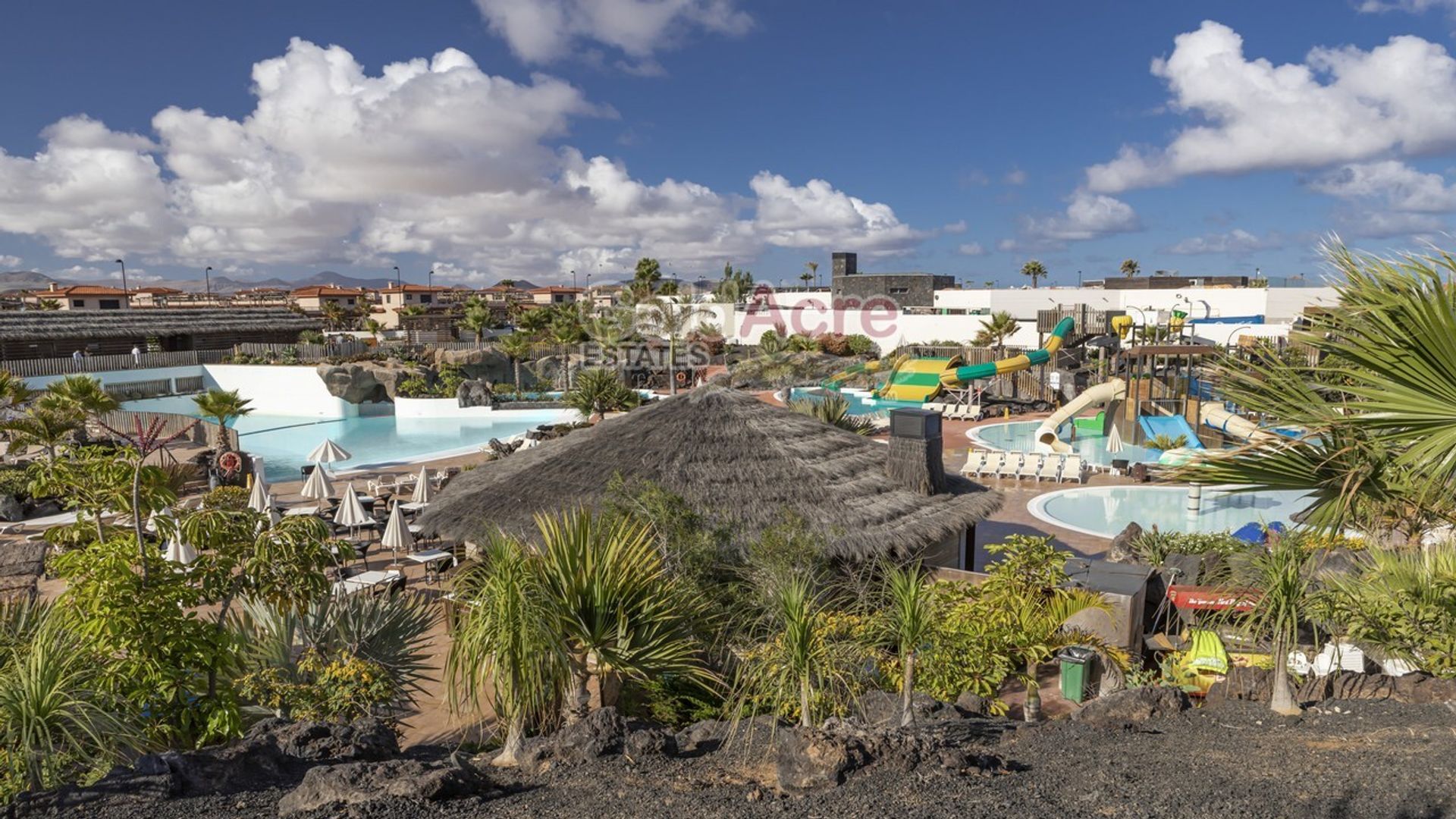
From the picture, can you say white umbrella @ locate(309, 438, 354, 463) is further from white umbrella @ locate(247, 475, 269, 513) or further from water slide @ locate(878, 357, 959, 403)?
water slide @ locate(878, 357, 959, 403)

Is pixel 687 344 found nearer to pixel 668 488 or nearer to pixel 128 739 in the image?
pixel 668 488

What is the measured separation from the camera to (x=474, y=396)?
104 ft

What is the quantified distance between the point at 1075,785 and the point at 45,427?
2039cm

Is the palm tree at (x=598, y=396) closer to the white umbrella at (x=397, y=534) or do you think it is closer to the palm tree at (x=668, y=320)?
the palm tree at (x=668, y=320)

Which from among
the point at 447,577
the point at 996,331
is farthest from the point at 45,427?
the point at 996,331

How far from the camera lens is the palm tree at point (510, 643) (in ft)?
17.4

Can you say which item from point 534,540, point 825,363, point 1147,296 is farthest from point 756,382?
point 534,540

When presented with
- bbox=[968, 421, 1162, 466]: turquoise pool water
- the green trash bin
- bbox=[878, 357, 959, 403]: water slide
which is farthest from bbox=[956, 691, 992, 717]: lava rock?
bbox=[878, 357, 959, 403]: water slide

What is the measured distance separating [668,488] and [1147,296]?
167 ft

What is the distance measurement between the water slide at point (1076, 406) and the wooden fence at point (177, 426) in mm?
21093

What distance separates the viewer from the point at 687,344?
156 ft

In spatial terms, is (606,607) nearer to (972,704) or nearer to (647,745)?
(647,745)

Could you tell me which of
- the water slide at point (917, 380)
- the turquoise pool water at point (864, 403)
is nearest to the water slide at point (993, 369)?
the water slide at point (917, 380)

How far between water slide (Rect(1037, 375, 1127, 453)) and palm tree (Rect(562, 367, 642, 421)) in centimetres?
1248
